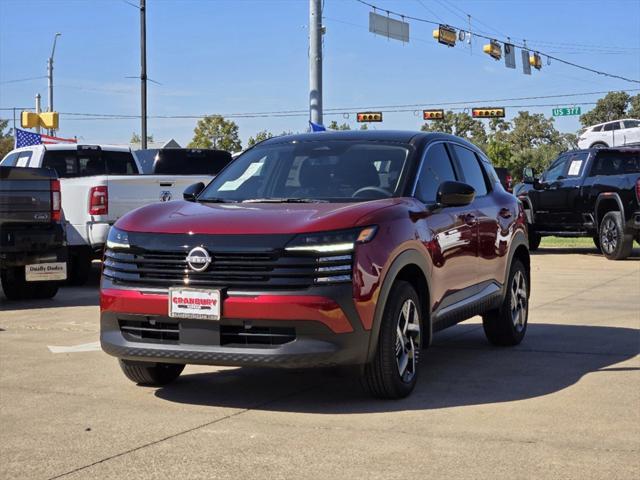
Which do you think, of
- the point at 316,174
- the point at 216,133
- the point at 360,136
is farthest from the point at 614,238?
the point at 216,133

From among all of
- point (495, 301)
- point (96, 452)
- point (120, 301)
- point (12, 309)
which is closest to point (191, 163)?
point (12, 309)

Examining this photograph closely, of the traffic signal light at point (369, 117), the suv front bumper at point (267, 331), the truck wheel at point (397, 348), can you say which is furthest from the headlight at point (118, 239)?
the traffic signal light at point (369, 117)

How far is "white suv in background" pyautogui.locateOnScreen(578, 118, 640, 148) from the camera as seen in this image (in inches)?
1724

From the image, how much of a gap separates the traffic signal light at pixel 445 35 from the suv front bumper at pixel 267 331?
102 ft

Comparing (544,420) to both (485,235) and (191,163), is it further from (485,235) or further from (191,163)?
(191,163)

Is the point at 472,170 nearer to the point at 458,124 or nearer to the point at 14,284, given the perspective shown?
the point at 14,284

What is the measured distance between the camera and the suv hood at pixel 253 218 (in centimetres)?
571

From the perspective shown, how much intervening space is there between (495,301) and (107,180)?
6.51m

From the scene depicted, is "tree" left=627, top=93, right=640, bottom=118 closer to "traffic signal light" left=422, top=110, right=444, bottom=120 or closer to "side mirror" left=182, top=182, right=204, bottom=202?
"traffic signal light" left=422, top=110, right=444, bottom=120

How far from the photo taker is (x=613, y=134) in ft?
144

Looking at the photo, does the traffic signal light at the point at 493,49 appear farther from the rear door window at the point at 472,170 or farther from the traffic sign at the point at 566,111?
the rear door window at the point at 472,170

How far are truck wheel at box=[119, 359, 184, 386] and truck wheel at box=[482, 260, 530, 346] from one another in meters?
2.93

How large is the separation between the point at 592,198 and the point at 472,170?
37.8 ft

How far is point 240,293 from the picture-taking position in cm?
558
